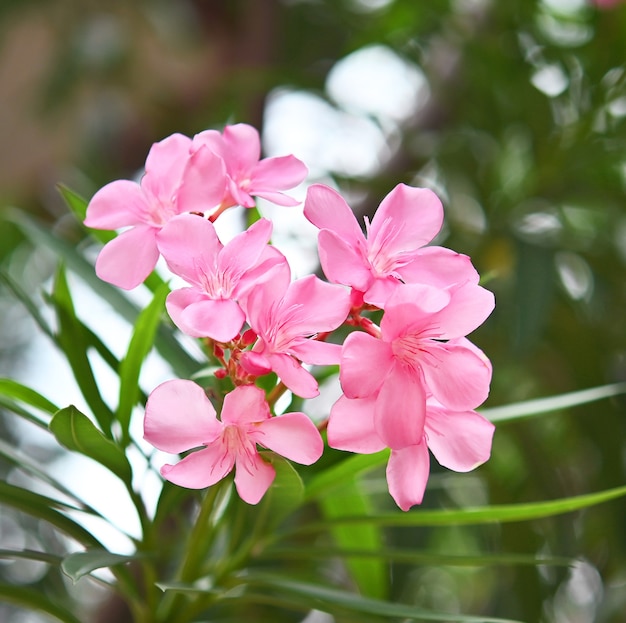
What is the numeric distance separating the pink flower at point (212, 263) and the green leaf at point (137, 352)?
0.46ft

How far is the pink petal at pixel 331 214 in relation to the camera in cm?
43

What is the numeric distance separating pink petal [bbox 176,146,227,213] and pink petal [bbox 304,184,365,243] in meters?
0.06

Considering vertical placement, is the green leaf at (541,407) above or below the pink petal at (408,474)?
above

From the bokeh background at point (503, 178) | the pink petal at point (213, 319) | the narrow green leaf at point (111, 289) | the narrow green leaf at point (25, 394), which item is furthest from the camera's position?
the bokeh background at point (503, 178)

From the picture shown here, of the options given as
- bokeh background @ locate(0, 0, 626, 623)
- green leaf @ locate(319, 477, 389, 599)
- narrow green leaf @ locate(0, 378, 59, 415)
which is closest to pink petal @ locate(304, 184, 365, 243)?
narrow green leaf @ locate(0, 378, 59, 415)

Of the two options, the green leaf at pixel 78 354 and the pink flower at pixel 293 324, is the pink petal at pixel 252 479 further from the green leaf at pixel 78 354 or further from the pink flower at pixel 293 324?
the green leaf at pixel 78 354

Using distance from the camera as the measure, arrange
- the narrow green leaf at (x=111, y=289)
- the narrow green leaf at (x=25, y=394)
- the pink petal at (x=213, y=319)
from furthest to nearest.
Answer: the narrow green leaf at (x=111, y=289) → the narrow green leaf at (x=25, y=394) → the pink petal at (x=213, y=319)

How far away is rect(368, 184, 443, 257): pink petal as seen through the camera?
0.45 metres

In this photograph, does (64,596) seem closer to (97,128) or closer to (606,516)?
(606,516)

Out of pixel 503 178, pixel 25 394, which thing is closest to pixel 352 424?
pixel 25 394

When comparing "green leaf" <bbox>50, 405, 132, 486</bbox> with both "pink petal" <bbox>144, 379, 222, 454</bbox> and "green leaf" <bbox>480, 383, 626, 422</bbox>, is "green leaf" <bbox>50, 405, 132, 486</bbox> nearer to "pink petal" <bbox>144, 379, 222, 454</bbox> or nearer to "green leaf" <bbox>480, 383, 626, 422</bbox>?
"pink petal" <bbox>144, 379, 222, 454</bbox>

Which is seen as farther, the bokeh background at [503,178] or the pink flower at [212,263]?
the bokeh background at [503,178]

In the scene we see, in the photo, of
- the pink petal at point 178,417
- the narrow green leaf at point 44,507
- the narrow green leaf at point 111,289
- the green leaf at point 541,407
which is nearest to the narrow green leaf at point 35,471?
the narrow green leaf at point 44,507

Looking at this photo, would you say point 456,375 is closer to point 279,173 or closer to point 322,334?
point 322,334
